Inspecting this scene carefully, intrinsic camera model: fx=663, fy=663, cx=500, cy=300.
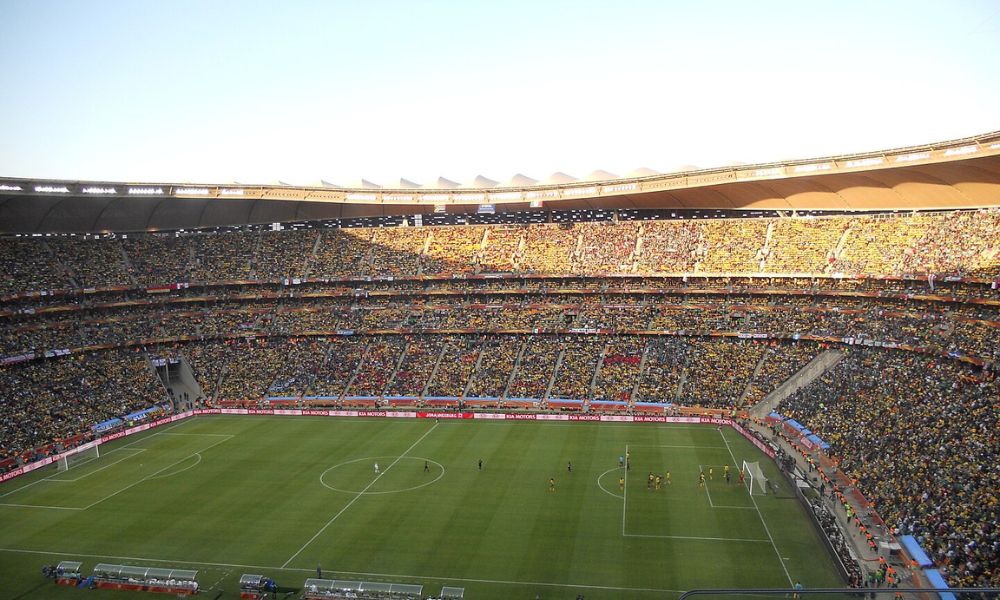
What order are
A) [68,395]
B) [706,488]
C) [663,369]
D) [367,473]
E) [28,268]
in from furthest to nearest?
[28,268], [663,369], [68,395], [367,473], [706,488]

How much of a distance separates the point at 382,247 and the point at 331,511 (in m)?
47.5

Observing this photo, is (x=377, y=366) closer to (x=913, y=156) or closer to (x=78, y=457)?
(x=78, y=457)

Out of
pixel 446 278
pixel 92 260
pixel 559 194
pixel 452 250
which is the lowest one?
pixel 446 278

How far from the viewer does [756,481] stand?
3847 cm

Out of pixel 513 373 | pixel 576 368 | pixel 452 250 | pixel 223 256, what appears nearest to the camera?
pixel 576 368

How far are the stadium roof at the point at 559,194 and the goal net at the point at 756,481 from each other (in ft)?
103

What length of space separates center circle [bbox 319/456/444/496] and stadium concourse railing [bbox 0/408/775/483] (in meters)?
11.7

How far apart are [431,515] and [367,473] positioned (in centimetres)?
879

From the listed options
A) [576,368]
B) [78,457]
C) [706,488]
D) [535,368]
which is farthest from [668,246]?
[78,457]

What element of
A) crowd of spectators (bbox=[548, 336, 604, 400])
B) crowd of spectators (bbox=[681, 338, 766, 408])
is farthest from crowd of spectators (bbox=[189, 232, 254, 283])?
crowd of spectators (bbox=[681, 338, 766, 408])

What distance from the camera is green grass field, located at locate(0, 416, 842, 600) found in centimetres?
2966

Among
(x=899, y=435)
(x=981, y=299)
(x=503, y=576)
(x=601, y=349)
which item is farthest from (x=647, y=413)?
(x=503, y=576)

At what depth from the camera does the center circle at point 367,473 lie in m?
40.6

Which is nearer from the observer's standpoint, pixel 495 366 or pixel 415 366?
pixel 495 366
